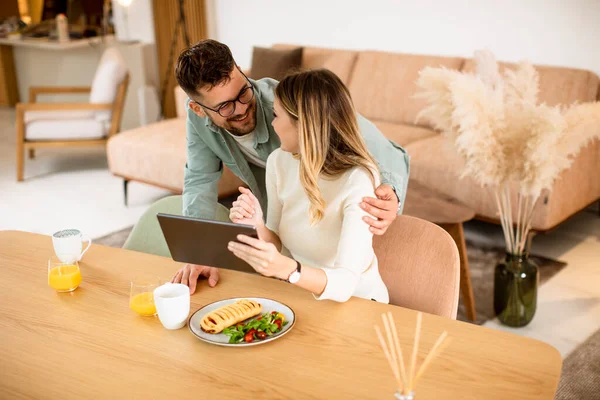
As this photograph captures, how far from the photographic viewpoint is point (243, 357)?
46.4 inches

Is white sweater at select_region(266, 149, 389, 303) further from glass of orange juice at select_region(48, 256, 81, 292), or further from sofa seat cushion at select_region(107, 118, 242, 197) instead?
sofa seat cushion at select_region(107, 118, 242, 197)

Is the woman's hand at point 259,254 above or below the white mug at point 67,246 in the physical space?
above

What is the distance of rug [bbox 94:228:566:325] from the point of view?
2691mm

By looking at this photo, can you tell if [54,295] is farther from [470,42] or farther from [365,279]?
[470,42]

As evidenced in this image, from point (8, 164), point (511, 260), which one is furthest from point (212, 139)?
point (8, 164)

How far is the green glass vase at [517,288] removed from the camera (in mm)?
2504

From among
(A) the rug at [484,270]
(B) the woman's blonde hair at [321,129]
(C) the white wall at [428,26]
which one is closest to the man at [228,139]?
(B) the woman's blonde hair at [321,129]

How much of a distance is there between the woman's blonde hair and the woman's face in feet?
0.04

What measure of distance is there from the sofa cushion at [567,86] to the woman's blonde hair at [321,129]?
2.22 m

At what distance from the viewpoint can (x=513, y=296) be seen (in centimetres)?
252

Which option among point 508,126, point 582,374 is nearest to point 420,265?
point 508,126

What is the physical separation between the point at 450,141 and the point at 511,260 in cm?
54

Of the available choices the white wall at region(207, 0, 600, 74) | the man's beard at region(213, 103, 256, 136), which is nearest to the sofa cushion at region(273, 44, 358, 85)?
the white wall at region(207, 0, 600, 74)

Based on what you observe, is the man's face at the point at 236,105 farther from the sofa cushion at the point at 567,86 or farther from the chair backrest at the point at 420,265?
the sofa cushion at the point at 567,86
